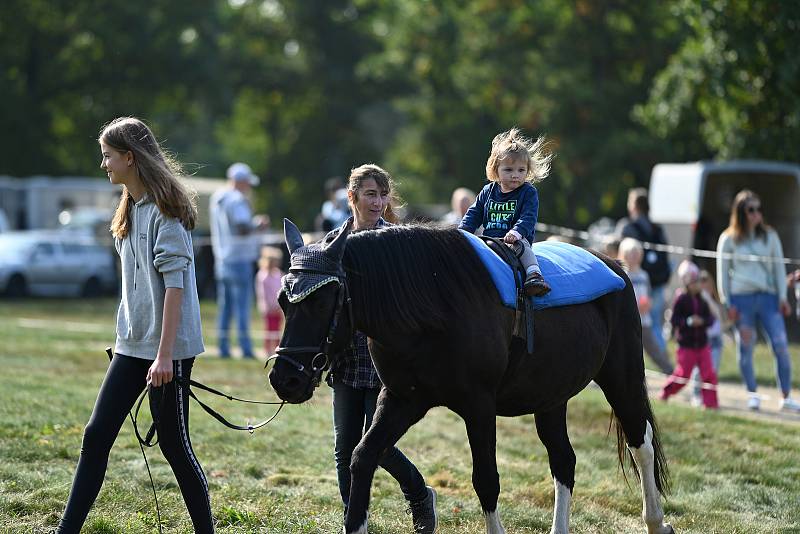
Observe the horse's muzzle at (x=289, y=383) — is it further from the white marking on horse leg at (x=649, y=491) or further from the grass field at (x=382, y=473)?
the white marking on horse leg at (x=649, y=491)

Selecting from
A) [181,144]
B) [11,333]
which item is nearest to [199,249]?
[11,333]

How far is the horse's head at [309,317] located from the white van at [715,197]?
1330 cm

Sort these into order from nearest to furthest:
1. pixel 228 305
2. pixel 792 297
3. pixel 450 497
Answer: pixel 450 497 < pixel 792 297 < pixel 228 305

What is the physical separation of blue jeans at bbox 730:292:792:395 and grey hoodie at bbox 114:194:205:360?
23.2ft

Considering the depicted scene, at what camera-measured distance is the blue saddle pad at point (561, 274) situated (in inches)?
215

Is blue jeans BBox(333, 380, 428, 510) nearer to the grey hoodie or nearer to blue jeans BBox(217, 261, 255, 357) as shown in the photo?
the grey hoodie

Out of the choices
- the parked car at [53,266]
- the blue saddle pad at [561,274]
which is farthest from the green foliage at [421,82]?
the blue saddle pad at [561,274]

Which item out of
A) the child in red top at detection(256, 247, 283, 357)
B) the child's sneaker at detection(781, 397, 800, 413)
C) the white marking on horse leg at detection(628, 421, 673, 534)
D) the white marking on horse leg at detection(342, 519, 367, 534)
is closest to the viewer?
the white marking on horse leg at detection(342, 519, 367, 534)

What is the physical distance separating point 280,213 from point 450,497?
4039 cm

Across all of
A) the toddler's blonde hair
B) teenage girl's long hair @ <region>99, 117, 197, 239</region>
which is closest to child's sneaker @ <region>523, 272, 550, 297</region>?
the toddler's blonde hair

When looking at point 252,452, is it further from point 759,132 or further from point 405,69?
point 405,69

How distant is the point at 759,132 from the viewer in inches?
764

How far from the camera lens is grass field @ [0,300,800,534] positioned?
6.50m

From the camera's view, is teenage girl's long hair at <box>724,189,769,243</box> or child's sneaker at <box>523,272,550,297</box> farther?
teenage girl's long hair at <box>724,189,769,243</box>
